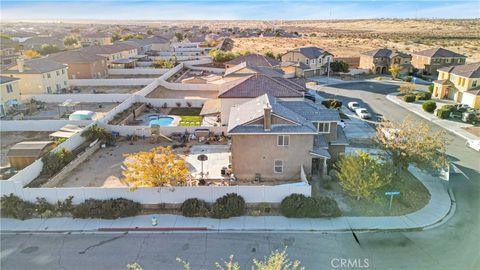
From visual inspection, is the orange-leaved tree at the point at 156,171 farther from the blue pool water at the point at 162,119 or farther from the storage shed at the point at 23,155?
the blue pool water at the point at 162,119

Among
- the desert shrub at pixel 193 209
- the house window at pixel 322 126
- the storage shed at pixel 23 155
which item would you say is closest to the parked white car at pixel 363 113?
the house window at pixel 322 126

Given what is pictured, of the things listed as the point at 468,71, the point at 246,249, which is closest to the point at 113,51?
the point at 468,71

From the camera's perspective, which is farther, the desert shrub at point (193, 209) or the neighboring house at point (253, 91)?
the neighboring house at point (253, 91)

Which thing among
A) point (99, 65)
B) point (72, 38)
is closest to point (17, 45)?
point (72, 38)

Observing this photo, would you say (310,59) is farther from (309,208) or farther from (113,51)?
(309,208)

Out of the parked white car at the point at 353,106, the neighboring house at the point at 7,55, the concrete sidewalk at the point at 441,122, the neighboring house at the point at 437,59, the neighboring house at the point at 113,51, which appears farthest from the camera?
the neighboring house at the point at 7,55

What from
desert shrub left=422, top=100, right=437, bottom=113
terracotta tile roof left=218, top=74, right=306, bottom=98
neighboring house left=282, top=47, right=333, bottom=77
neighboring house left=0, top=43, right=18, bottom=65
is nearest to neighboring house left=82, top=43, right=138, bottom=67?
neighboring house left=0, top=43, right=18, bottom=65

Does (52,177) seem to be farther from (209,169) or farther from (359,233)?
(359,233)
